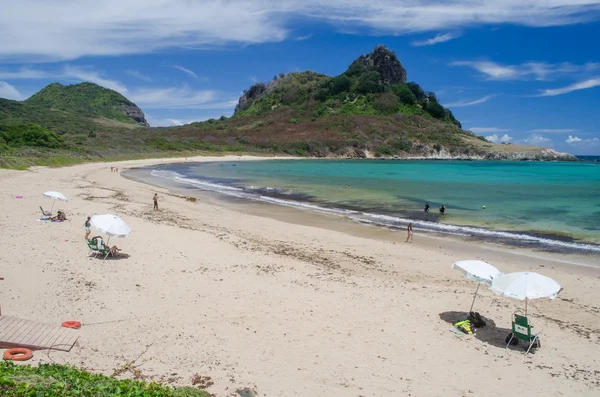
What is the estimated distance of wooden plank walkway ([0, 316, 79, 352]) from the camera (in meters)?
7.61

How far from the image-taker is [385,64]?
173625 mm

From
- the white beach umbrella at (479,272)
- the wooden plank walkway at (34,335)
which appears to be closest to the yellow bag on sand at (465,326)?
the white beach umbrella at (479,272)

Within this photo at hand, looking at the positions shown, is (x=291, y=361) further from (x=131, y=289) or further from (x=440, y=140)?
(x=440, y=140)

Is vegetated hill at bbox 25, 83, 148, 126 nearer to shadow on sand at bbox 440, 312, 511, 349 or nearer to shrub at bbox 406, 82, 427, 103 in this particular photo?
shrub at bbox 406, 82, 427, 103

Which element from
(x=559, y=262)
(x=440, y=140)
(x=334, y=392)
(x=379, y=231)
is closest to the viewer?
(x=334, y=392)

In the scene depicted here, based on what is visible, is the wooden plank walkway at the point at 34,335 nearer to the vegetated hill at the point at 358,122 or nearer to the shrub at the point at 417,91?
the vegetated hill at the point at 358,122

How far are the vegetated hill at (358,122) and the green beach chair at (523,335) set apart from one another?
11038cm

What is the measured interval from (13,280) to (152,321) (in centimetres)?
452

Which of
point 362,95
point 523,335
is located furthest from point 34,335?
point 362,95

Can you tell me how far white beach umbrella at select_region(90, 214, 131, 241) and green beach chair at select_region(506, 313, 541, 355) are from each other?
11457 millimetres

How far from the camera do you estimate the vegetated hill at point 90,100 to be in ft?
551

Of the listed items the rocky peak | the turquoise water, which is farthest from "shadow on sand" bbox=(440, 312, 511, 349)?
the rocky peak

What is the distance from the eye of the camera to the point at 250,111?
175750 mm

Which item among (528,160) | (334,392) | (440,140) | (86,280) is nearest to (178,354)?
(334,392)
